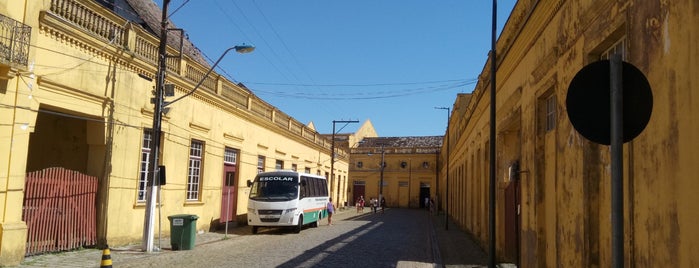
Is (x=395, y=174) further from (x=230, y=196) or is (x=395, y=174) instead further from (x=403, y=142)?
(x=230, y=196)

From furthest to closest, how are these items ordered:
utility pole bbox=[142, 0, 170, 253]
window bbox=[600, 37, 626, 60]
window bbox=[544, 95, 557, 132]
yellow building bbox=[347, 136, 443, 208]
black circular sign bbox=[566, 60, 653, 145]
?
1. yellow building bbox=[347, 136, 443, 208]
2. utility pole bbox=[142, 0, 170, 253]
3. window bbox=[544, 95, 557, 132]
4. window bbox=[600, 37, 626, 60]
5. black circular sign bbox=[566, 60, 653, 145]

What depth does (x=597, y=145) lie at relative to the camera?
659 centimetres

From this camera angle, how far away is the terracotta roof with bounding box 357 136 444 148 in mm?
70375

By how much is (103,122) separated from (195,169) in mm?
6306

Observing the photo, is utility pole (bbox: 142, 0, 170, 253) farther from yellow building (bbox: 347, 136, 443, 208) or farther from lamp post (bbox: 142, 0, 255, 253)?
yellow building (bbox: 347, 136, 443, 208)

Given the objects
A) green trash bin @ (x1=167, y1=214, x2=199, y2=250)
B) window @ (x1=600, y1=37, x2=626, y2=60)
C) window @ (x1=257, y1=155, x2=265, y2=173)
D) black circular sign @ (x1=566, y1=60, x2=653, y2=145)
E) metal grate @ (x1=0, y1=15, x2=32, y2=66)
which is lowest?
green trash bin @ (x1=167, y1=214, x2=199, y2=250)

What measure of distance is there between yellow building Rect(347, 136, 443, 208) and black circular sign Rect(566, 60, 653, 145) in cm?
5879

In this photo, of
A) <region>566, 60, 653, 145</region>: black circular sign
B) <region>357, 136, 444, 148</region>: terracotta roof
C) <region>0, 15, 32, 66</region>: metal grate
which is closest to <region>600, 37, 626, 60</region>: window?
<region>566, 60, 653, 145</region>: black circular sign

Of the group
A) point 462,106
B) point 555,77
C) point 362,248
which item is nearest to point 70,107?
point 362,248

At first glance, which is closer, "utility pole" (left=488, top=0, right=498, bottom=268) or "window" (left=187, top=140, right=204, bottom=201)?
"utility pole" (left=488, top=0, right=498, bottom=268)

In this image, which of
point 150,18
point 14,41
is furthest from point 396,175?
point 14,41

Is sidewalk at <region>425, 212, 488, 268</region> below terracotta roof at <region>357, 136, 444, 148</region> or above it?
below

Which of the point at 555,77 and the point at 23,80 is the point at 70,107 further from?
the point at 555,77

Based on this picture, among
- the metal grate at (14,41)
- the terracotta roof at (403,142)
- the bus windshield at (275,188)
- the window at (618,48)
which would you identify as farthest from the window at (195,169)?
the terracotta roof at (403,142)
